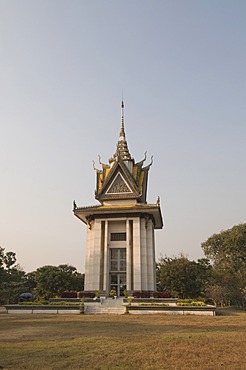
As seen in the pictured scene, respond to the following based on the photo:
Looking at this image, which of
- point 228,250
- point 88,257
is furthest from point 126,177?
point 228,250

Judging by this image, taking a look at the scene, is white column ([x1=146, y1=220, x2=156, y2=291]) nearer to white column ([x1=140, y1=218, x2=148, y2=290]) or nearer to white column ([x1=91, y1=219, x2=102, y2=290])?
white column ([x1=140, y1=218, x2=148, y2=290])

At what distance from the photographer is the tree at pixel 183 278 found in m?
40.6

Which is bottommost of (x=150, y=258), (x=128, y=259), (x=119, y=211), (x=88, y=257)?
(x=128, y=259)

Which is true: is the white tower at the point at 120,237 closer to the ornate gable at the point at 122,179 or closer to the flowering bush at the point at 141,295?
the ornate gable at the point at 122,179

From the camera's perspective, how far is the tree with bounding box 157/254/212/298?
133 ft

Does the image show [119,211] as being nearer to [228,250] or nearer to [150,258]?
[150,258]

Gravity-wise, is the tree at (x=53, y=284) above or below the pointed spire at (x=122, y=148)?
below

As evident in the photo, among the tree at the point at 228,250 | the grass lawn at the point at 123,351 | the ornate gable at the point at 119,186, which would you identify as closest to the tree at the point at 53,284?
the ornate gable at the point at 119,186

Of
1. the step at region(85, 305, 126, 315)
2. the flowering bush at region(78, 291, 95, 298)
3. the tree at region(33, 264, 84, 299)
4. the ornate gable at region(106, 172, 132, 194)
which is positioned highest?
the ornate gable at region(106, 172, 132, 194)

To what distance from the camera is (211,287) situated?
127ft

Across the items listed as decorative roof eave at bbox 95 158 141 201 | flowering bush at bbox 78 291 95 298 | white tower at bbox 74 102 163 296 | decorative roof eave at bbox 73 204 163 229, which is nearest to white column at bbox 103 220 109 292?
white tower at bbox 74 102 163 296

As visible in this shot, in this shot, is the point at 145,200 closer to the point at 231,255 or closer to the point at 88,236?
the point at 88,236

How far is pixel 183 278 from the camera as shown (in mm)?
40406

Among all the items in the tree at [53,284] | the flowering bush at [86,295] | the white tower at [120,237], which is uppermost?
the white tower at [120,237]
